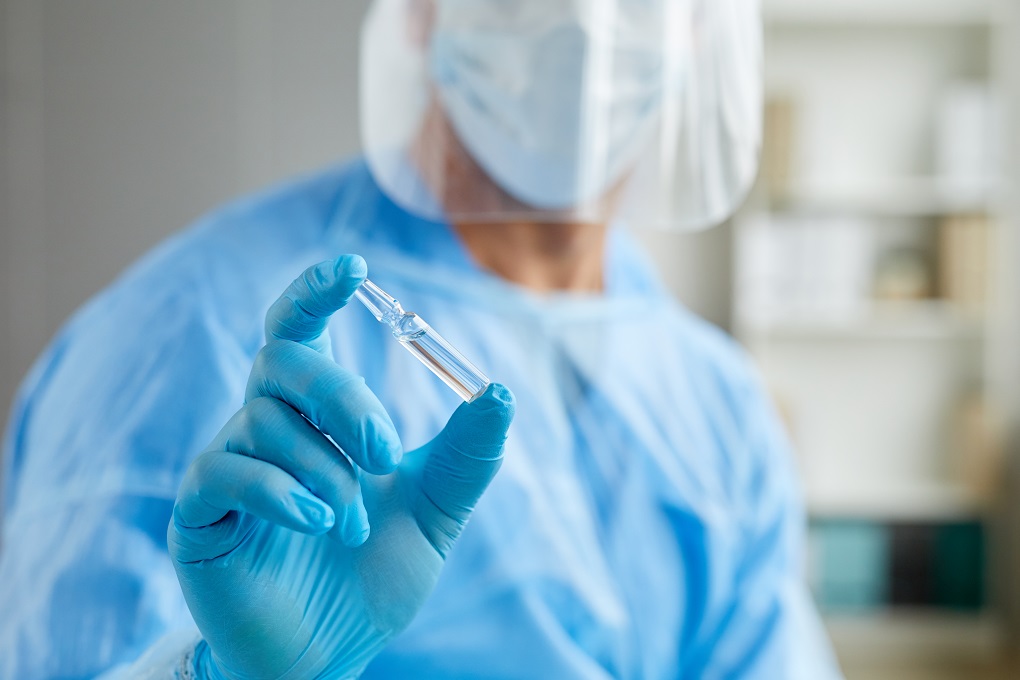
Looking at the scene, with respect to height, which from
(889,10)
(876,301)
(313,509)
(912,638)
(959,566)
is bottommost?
(912,638)

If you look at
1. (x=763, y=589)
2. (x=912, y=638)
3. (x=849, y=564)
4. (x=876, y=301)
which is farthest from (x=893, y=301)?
(x=763, y=589)

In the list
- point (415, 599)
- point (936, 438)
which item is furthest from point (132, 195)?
point (936, 438)

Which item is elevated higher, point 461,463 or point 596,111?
point 596,111

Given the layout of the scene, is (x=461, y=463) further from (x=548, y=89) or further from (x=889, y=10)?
(x=889, y=10)

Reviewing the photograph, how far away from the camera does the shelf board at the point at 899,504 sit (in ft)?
8.27

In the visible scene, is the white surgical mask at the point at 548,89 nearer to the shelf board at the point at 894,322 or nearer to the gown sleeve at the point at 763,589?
the gown sleeve at the point at 763,589

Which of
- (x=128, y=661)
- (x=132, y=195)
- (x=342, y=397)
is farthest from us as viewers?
(x=132, y=195)

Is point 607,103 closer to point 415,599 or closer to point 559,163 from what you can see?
point 559,163

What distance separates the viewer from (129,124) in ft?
4.84

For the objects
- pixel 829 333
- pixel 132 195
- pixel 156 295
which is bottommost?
pixel 829 333

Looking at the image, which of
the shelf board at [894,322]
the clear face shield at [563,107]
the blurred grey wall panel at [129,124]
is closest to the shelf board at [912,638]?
the shelf board at [894,322]

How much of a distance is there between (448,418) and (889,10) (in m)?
2.26

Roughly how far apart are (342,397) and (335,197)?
1.46 ft

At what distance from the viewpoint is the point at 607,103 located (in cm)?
73
